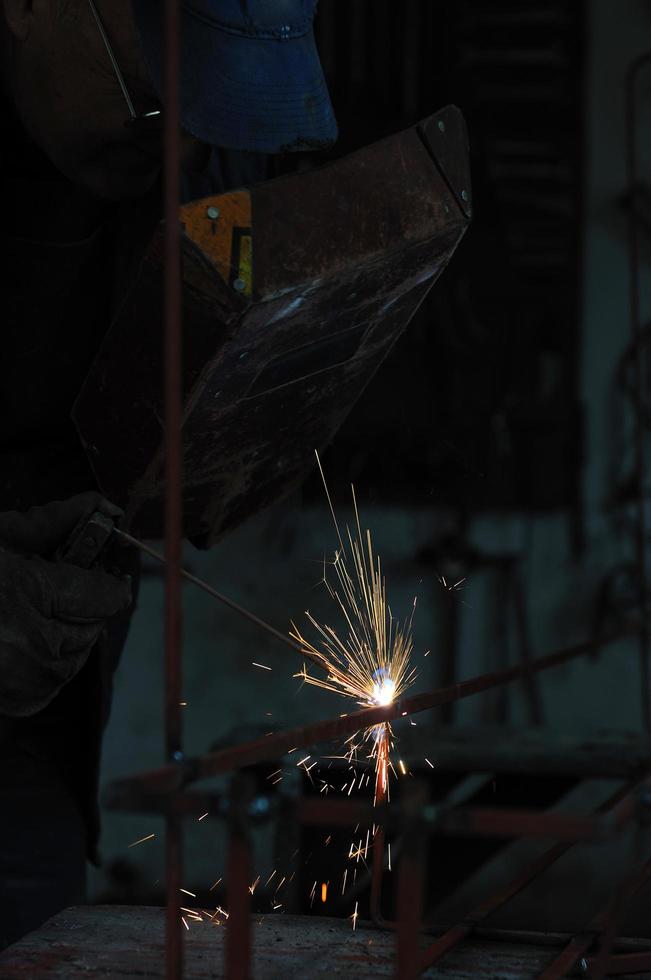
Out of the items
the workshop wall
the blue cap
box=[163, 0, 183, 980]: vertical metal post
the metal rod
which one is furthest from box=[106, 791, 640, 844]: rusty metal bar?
the workshop wall

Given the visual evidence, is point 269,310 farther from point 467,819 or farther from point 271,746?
point 467,819

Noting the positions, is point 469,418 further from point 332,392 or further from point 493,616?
point 332,392

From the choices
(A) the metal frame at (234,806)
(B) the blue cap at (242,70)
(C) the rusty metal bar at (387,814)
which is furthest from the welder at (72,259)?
(C) the rusty metal bar at (387,814)

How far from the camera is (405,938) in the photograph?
993 mm

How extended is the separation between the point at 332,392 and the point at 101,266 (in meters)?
0.42

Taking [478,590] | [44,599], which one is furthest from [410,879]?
[478,590]

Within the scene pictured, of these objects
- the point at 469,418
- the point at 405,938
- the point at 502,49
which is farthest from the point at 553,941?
the point at 502,49

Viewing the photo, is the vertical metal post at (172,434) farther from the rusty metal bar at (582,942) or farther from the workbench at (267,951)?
the rusty metal bar at (582,942)

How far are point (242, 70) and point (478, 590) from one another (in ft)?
11.2

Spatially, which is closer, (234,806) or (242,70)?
(234,806)

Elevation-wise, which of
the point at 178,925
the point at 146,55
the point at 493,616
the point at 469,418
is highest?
the point at 146,55

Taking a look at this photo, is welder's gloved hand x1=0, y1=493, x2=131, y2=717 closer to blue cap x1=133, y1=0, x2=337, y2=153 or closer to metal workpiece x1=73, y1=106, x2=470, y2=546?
metal workpiece x1=73, y1=106, x2=470, y2=546

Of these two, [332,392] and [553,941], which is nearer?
[553,941]

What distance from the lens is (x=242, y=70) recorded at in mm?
1572
